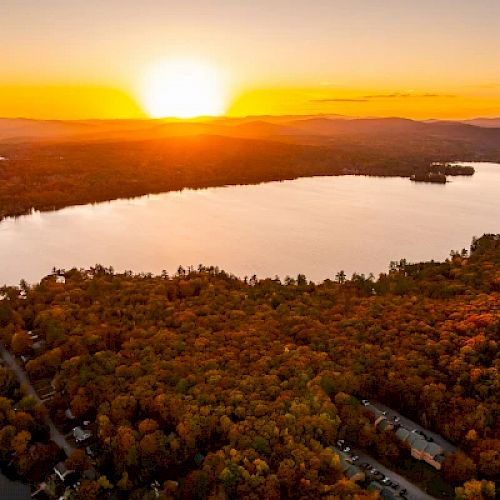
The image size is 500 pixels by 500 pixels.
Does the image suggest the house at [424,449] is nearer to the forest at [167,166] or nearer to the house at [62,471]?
the house at [62,471]

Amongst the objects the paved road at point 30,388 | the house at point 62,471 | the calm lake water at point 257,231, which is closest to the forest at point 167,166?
the calm lake water at point 257,231

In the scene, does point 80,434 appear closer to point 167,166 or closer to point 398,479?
point 398,479

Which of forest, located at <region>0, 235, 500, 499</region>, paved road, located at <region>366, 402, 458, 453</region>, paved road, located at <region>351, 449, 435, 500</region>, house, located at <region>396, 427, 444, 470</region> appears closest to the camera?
paved road, located at <region>351, 449, 435, 500</region>

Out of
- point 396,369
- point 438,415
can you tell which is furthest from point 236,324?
point 438,415

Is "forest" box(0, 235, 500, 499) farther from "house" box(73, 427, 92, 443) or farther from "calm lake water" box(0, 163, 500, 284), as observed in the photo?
"calm lake water" box(0, 163, 500, 284)

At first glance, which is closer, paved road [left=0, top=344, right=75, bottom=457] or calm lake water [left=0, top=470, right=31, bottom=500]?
calm lake water [left=0, top=470, right=31, bottom=500]

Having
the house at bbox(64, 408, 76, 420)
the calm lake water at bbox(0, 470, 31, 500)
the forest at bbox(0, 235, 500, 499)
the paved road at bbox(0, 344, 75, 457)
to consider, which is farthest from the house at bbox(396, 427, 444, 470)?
the calm lake water at bbox(0, 470, 31, 500)
